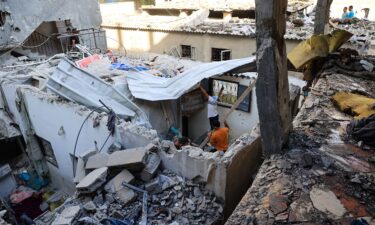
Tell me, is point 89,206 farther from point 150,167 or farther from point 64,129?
point 64,129

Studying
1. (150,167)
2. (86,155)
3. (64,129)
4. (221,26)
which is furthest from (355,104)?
(221,26)

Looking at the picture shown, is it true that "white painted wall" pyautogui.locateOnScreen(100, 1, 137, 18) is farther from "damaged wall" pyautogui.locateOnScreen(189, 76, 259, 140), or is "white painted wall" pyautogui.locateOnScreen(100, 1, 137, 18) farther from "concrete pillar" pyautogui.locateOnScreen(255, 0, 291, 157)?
"concrete pillar" pyautogui.locateOnScreen(255, 0, 291, 157)

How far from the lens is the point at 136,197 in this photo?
4656 mm

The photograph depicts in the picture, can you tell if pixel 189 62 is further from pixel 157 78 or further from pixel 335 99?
pixel 335 99

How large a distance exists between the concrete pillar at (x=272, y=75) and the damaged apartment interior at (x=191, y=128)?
0.01 meters

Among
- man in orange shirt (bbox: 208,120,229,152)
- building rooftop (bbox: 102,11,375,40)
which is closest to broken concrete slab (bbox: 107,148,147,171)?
man in orange shirt (bbox: 208,120,229,152)

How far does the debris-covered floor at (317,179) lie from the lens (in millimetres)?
2795

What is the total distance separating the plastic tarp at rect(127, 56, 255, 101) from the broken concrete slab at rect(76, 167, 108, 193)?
317 centimetres

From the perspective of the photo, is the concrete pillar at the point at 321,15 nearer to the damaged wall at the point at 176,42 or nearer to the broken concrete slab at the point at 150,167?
the damaged wall at the point at 176,42

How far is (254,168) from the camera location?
509 centimetres

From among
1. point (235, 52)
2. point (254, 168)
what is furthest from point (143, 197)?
point (235, 52)

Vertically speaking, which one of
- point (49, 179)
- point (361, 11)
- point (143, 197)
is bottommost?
point (49, 179)

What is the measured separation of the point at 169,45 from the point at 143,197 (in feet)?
40.2

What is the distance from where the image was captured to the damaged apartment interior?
126 inches
